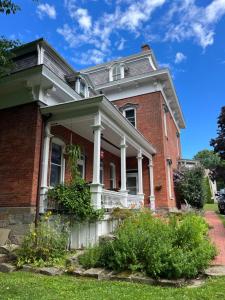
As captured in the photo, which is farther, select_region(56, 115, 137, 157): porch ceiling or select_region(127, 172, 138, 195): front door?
select_region(127, 172, 138, 195): front door

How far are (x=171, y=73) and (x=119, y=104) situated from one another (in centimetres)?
364

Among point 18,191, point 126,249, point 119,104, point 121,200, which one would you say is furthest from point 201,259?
point 119,104

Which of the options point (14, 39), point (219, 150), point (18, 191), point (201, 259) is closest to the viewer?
point (201, 259)

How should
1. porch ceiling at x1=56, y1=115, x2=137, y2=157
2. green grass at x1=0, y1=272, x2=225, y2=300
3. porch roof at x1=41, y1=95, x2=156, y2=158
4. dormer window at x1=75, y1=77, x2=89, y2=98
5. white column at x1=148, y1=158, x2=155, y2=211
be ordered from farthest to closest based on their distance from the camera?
white column at x1=148, y1=158, x2=155, y2=211
dormer window at x1=75, y1=77, x2=89, y2=98
porch ceiling at x1=56, y1=115, x2=137, y2=157
porch roof at x1=41, y1=95, x2=156, y2=158
green grass at x1=0, y1=272, x2=225, y2=300

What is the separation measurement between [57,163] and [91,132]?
→ 2.07 metres

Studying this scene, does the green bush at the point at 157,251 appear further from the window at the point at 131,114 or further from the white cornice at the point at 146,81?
the white cornice at the point at 146,81

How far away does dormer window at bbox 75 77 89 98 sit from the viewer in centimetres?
1202

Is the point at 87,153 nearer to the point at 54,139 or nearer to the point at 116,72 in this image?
the point at 54,139

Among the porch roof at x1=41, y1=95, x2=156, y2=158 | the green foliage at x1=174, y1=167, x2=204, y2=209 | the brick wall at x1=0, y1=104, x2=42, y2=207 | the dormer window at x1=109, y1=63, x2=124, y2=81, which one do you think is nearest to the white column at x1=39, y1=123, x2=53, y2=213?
the brick wall at x1=0, y1=104, x2=42, y2=207

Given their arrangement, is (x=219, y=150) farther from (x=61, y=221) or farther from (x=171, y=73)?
(x=61, y=221)

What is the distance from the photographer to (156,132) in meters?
15.7

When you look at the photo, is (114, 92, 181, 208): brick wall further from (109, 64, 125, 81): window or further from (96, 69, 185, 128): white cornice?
(109, 64, 125, 81): window

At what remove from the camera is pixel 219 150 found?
50.6ft

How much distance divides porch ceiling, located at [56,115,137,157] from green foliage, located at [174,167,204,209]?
4665 millimetres
